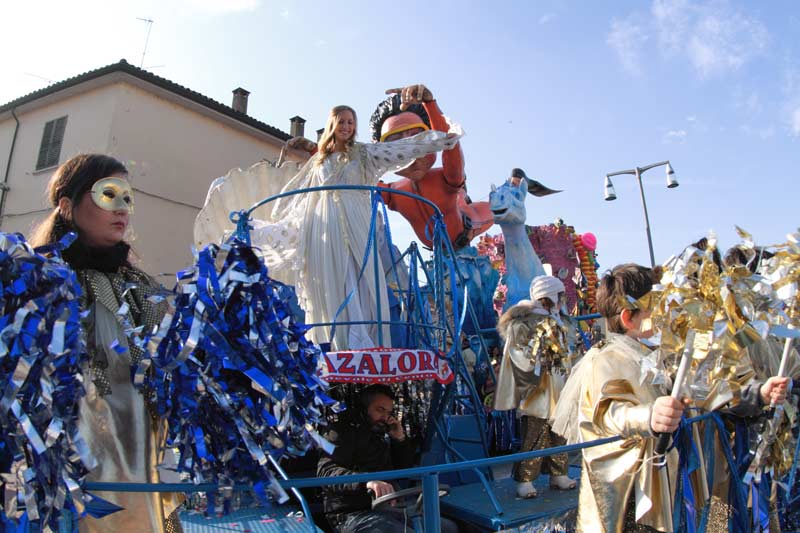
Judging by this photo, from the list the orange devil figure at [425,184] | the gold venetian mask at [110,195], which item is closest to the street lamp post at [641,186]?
the orange devil figure at [425,184]

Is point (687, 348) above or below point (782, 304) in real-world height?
below

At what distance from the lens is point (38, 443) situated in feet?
4.32

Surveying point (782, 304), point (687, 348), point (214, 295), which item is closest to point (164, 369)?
point (214, 295)

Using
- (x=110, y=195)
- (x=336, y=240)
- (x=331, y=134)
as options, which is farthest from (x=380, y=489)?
(x=331, y=134)

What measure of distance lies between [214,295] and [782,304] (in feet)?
6.61

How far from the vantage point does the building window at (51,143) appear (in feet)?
49.6

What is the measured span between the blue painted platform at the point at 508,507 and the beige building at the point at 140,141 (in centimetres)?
1132

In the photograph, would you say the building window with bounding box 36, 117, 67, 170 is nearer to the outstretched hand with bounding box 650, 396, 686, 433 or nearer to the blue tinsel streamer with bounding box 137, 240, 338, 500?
the blue tinsel streamer with bounding box 137, 240, 338, 500

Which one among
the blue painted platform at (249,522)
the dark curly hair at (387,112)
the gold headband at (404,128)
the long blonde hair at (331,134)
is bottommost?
the blue painted platform at (249,522)

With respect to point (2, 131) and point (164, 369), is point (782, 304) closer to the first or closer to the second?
point (164, 369)

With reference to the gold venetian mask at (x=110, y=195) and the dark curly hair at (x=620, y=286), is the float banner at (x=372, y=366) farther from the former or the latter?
the gold venetian mask at (x=110, y=195)

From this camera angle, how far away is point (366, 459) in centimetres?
330

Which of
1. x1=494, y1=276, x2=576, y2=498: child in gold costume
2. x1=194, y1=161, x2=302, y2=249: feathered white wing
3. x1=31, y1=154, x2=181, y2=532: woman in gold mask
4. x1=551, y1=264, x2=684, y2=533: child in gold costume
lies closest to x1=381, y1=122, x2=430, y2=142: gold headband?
x1=194, y1=161, x2=302, y2=249: feathered white wing

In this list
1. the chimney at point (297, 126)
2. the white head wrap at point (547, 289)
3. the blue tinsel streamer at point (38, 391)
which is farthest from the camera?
the chimney at point (297, 126)
